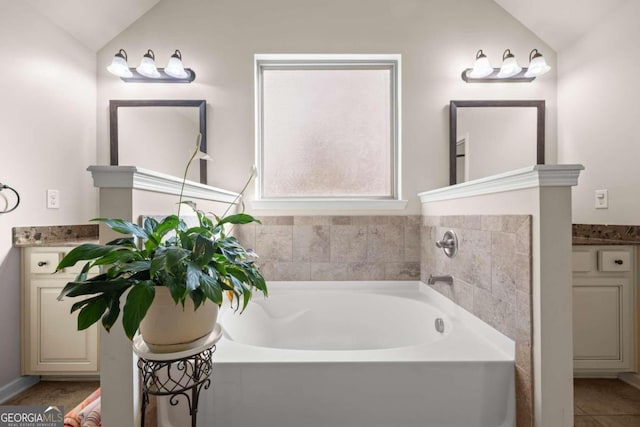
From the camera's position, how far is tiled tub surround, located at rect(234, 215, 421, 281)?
6.74 feet

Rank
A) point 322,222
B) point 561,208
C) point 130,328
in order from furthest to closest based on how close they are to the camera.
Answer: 1. point 322,222
2. point 561,208
3. point 130,328

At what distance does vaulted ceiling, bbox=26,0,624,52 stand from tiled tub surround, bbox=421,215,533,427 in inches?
64.4

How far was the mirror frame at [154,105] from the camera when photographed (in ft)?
6.79

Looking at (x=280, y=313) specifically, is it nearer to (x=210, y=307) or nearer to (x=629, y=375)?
(x=210, y=307)

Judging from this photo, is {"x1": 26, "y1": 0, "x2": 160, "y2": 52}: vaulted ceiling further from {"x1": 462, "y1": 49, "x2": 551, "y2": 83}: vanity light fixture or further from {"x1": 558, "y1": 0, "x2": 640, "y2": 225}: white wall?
{"x1": 558, "y1": 0, "x2": 640, "y2": 225}: white wall

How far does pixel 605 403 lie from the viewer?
146cm

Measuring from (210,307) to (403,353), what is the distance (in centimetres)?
72

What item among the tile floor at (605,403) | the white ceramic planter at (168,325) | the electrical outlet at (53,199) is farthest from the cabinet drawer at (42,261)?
the tile floor at (605,403)

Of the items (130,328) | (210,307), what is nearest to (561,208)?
(210,307)

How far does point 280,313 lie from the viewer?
186 cm

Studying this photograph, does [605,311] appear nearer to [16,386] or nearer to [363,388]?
[363,388]

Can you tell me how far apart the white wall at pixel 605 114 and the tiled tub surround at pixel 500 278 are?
109 centimetres

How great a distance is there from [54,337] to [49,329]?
0.18 feet

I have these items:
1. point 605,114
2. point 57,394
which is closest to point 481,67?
point 605,114
